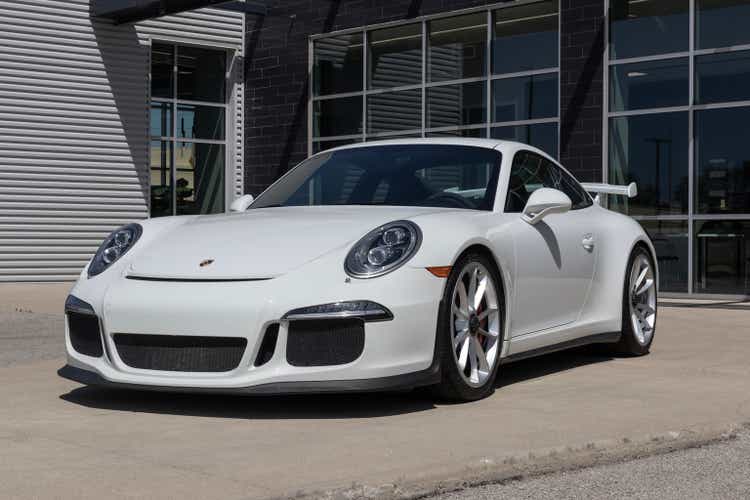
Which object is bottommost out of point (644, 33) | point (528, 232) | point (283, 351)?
point (283, 351)

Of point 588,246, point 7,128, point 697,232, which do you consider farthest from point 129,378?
point 7,128

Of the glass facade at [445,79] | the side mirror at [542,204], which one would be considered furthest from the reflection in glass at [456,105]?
the side mirror at [542,204]

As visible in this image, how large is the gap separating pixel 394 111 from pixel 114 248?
43.2 feet

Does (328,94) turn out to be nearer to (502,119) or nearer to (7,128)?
(502,119)

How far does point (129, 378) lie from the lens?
16.2 feet

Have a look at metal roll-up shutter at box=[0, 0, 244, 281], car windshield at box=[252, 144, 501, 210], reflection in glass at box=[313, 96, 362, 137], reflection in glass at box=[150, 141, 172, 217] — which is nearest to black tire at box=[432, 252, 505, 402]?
car windshield at box=[252, 144, 501, 210]

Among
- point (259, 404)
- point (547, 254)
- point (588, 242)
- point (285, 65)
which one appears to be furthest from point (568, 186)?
point (285, 65)

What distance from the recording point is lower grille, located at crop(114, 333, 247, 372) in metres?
4.77

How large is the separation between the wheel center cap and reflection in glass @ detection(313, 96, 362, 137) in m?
13.8

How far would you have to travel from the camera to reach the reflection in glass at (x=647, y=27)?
14836 mm

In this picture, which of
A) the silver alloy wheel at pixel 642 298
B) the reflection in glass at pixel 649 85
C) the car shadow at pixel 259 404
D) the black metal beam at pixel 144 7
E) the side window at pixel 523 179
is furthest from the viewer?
the black metal beam at pixel 144 7

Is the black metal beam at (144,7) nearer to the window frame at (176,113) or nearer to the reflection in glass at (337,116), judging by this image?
the window frame at (176,113)

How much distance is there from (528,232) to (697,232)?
9.18 meters

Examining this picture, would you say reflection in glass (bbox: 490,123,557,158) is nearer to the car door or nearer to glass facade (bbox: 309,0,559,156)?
glass facade (bbox: 309,0,559,156)
